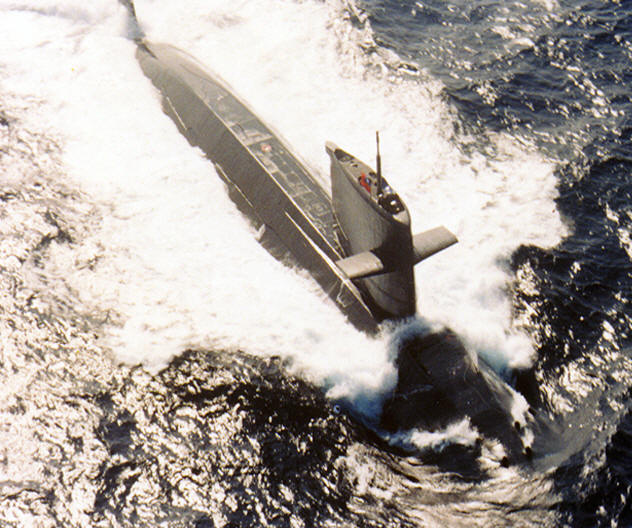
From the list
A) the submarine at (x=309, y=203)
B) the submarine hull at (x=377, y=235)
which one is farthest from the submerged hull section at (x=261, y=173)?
the submarine hull at (x=377, y=235)

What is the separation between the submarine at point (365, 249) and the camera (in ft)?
51.2

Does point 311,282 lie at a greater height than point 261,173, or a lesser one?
lesser

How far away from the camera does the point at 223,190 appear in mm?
24922

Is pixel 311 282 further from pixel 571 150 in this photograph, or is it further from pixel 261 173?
pixel 571 150

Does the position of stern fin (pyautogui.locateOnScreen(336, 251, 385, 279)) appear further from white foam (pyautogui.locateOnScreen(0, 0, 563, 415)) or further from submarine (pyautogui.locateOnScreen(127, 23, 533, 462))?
white foam (pyautogui.locateOnScreen(0, 0, 563, 415))

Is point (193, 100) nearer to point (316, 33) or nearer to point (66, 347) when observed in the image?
point (316, 33)

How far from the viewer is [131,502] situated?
44.8ft

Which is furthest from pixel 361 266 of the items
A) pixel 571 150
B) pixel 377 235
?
pixel 571 150

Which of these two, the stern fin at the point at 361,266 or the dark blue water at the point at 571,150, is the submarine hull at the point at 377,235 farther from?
the dark blue water at the point at 571,150

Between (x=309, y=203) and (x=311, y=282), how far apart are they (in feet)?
10.7

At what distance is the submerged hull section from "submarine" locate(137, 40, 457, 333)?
0.13ft

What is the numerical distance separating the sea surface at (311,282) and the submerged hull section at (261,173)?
70cm

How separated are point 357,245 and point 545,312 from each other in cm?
629

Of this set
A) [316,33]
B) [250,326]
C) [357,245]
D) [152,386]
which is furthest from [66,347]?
[316,33]
